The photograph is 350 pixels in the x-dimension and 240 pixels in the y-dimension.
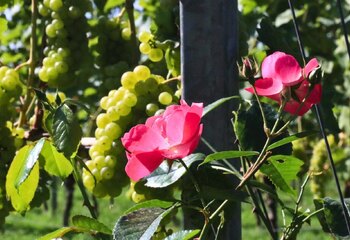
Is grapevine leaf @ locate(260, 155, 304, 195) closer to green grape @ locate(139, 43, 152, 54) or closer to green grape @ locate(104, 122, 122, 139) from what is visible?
green grape @ locate(104, 122, 122, 139)

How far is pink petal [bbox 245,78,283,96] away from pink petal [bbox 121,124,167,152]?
0.11 m

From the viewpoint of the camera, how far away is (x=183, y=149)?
858mm

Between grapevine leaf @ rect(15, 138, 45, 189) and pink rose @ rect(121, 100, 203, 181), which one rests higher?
pink rose @ rect(121, 100, 203, 181)

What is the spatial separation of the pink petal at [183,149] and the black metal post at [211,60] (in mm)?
190

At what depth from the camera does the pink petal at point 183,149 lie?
0.86 metres

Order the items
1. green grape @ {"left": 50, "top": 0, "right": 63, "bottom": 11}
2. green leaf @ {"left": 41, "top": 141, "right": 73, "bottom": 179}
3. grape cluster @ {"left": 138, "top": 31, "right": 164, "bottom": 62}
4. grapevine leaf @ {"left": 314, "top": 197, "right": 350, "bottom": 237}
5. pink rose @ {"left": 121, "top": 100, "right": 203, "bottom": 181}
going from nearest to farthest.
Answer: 1. pink rose @ {"left": 121, "top": 100, "right": 203, "bottom": 181}
2. grapevine leaf @ {"left": 314, "top": 197, "right": 350, "bottom": 237}
3. green leaf @ {"left": 41, "top": 141, "right": 73, "bottom": 179}
4. grape cluster @ {"left": 138, "top": 31, "right": 164, "bottom": 62}
5. green grape @ {"left": 50, "top": 0, "right": 63, "bottom": 11}

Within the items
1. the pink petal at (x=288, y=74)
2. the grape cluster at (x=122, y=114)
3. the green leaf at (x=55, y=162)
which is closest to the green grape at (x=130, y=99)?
the grape cluster at (x=122, y=114)

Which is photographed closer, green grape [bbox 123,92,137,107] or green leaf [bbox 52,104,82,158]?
green leaf [bbox 52,104,82,158]

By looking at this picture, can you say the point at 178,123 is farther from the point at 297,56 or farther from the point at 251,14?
the point at 251,14

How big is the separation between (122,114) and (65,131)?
0.59ft

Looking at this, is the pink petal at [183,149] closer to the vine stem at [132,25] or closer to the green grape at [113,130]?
the green grape at [113,130]

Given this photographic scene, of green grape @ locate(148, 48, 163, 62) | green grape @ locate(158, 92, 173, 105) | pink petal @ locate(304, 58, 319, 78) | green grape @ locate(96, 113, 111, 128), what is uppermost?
pink petal @ locate(304, 58, 319, 78)

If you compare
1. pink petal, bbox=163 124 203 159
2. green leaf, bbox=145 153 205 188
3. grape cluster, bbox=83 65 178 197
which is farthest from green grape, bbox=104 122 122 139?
pink petal, bbox=163 124 203 159

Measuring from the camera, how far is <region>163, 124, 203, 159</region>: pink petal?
2.81 ft
